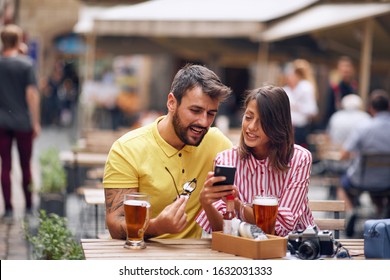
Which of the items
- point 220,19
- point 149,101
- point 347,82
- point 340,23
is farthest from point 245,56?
point 149,101

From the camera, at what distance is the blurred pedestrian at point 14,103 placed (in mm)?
9242

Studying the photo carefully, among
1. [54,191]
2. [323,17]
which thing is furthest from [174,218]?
[323,17]

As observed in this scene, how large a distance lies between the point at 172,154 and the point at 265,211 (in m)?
0.65

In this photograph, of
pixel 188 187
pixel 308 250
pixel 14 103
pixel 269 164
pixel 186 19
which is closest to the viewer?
pixel 308 250

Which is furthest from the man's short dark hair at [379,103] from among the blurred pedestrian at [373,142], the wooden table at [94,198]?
the wooden table at [94,198]

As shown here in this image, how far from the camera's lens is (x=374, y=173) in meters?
8.95

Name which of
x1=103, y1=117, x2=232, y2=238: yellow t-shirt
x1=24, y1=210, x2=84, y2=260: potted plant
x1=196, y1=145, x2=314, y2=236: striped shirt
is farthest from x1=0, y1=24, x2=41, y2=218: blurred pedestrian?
x1=196, y1=145, x2=314, y2=236: striped shirt

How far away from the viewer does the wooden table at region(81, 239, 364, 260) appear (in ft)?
11.4

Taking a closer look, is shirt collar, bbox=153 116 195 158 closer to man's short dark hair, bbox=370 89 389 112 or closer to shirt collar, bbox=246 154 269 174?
shirt collar, bbox=246 154 269 174

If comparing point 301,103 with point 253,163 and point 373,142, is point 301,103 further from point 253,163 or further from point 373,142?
point 253,163

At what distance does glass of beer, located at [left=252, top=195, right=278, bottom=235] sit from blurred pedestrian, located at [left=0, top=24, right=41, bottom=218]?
577cm

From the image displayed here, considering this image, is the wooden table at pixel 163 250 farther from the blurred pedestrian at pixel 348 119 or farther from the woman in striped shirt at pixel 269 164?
the blurred pedestrian at pixel 348 119

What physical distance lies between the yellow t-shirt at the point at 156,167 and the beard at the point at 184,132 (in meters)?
0.12

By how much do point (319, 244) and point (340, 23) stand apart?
699 cm
